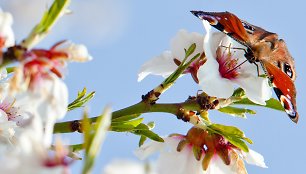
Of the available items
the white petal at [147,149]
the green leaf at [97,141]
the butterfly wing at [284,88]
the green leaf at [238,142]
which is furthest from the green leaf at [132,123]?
the green leaf at [97,141]

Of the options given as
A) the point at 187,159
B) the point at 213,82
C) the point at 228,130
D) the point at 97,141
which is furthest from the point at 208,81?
the point at 97,141

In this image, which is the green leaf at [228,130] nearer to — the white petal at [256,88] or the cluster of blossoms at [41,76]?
the white petal at [256,88]

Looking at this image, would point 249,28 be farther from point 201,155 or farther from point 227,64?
point 201,155

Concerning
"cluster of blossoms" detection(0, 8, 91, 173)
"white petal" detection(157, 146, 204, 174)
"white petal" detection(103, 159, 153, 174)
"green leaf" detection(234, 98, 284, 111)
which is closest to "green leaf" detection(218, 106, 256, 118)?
"green leaf" detection(234, 98, 284, 111)

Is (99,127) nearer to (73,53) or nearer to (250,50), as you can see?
(73,53)

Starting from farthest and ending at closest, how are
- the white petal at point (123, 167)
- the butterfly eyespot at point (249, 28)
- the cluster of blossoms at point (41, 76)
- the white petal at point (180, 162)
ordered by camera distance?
the butterfly eyespot at point (249, 28) → the white petal at point (180, 162) → the cluster of blossoms at point (41, 76) → the white petal at point (123, 167)

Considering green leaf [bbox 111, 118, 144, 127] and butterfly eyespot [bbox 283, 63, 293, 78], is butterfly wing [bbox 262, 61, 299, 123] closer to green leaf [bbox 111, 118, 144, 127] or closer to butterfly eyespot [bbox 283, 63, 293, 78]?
butterfly eyespot [bbox 283, 63, 293, 78]

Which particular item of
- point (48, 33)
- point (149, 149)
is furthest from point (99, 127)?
point (149, 149)
